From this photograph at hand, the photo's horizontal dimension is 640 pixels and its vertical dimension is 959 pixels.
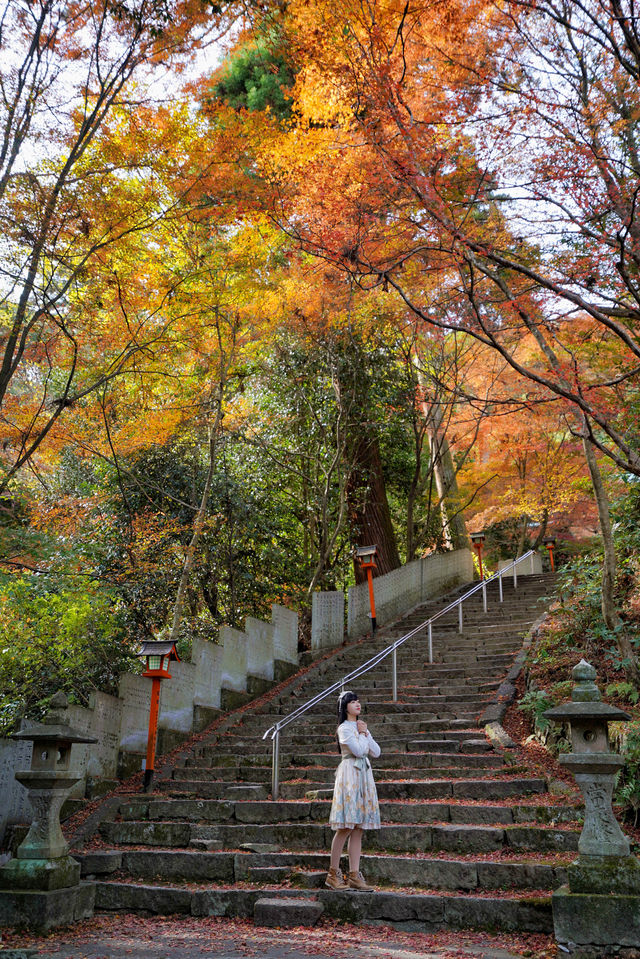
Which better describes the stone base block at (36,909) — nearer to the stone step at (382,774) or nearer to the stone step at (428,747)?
the stone step at (382,774)

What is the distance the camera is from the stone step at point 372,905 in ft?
15.9

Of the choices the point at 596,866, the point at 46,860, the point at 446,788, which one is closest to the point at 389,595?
the point at 446,788

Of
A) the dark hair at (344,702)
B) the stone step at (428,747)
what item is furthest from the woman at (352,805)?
the stone step at (428,747)

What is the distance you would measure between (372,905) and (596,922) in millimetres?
1683

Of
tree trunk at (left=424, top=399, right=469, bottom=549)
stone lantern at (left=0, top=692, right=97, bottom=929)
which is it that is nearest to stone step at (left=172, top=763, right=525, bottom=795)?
stone lantern at (left=0, top=692, right=97, bottom=929)

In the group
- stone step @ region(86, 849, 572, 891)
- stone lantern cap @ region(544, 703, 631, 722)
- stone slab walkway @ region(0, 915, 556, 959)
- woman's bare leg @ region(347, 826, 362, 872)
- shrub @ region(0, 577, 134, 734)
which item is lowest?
stone slab walkway @ region(0, 915, 556, 959)

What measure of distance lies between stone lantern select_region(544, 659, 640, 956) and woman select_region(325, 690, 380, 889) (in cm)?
154

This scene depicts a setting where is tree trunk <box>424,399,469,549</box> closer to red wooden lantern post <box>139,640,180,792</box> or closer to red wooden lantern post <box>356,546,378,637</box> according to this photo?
red wooden lantern post <box>356,546,378,637</box>

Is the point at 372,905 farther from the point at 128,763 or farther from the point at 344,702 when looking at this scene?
the point at 128,763

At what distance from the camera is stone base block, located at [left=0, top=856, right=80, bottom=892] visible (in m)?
5.44

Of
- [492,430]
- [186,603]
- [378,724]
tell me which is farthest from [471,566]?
[378,724]

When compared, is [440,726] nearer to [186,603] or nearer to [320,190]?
[186,603]

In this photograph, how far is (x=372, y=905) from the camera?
5.25 meters

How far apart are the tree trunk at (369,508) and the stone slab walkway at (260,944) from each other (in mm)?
11221
